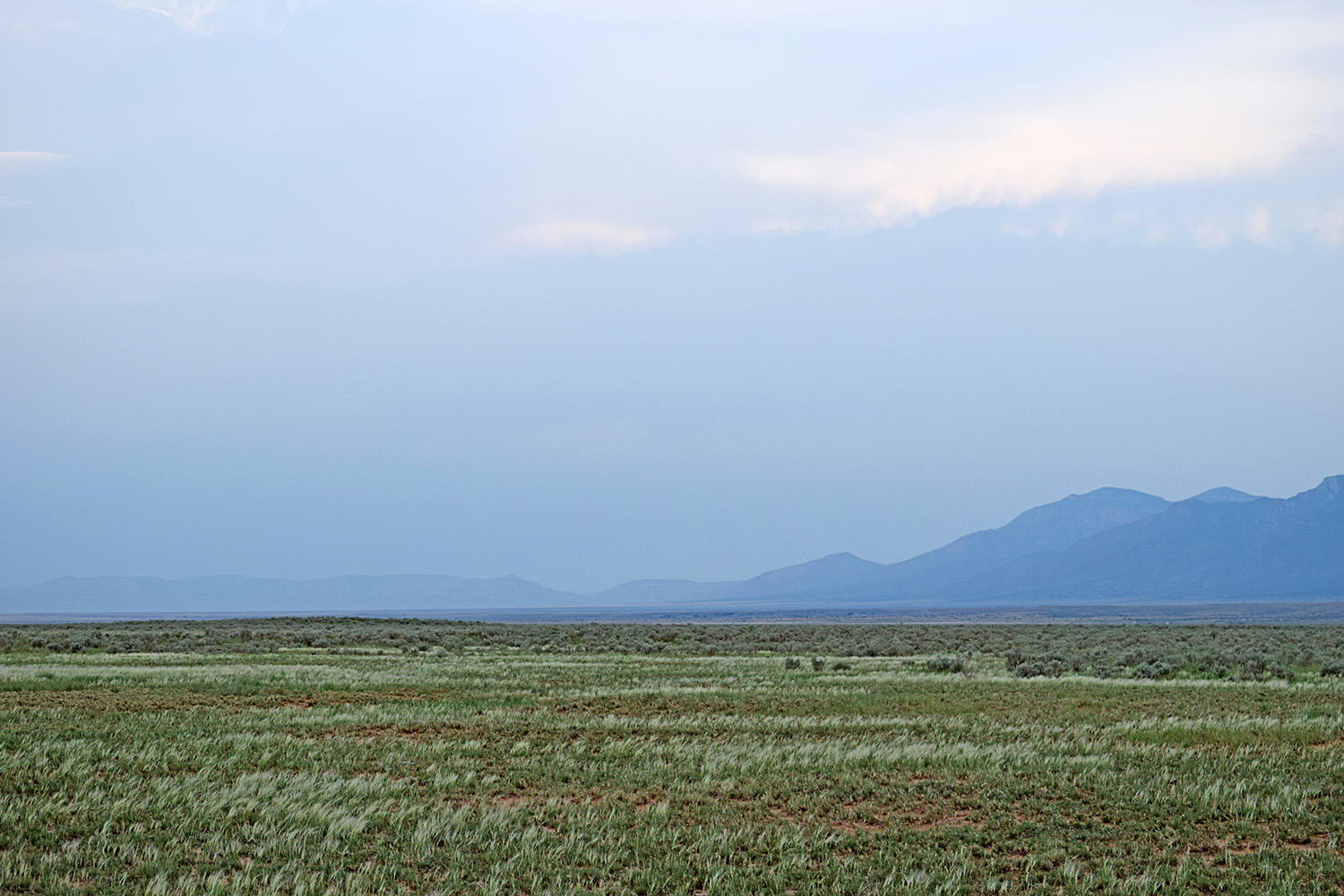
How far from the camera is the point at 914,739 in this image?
18.0 m

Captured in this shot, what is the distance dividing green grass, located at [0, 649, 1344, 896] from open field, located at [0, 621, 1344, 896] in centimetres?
5

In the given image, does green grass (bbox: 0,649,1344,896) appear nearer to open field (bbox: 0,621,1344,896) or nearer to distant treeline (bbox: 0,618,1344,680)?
open field (bbox: 0,621,1344,896)

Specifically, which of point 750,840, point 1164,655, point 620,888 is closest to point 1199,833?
point 750,840

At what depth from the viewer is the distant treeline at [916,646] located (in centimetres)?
3534

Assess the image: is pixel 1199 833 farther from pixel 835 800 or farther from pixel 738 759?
pixel 738 759

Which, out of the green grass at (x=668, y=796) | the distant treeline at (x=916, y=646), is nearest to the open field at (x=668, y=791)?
the green grass at (x=668, y=796)

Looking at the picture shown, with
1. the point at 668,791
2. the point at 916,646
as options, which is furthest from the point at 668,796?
the point at 916,646

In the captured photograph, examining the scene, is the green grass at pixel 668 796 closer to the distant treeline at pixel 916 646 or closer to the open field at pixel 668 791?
the open field at pixel 668 791

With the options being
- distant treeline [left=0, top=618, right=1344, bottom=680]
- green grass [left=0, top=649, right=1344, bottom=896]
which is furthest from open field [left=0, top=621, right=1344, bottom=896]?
distant treeline [left=0, top=618, right=1344, bottom=680]

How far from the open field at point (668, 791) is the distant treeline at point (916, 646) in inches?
376

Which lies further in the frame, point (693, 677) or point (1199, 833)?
point (693, 677)

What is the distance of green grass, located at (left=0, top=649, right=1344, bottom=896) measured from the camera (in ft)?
34.0

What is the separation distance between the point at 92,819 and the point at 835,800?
29.5 ft

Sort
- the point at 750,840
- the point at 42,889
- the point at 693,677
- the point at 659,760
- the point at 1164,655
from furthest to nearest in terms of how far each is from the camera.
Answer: the point at 1164,655
the point at 693,677
the point at 659,760
the point at 750,840
the point at 42,889
